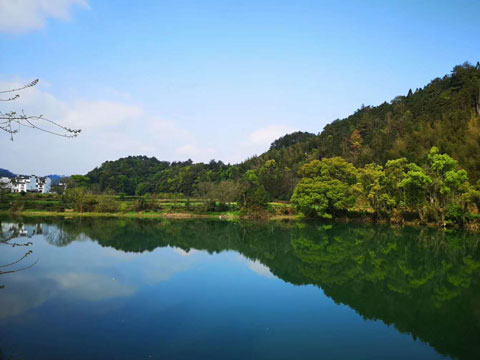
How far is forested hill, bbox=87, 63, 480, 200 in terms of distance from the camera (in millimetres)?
39250

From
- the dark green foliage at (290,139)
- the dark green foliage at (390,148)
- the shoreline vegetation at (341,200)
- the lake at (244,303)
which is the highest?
the dark green foliage at (290,139)

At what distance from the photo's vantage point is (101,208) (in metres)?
45.8

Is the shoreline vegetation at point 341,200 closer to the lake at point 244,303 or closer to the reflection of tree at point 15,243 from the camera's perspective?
the lake at point 244,303

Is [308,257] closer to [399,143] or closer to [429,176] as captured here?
[429,176]

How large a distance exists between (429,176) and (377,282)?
2233cm

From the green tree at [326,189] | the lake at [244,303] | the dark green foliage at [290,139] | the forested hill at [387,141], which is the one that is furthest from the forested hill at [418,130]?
the dark green foliage at [290,139]

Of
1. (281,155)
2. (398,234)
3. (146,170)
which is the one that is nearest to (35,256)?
(398,234)

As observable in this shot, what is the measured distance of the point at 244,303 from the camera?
10.5m

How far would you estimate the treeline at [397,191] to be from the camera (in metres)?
29.9

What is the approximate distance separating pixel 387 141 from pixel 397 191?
21641 millimetres

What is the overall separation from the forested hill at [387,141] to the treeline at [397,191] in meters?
3.72

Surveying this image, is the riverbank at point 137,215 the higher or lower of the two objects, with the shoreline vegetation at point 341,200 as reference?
lower

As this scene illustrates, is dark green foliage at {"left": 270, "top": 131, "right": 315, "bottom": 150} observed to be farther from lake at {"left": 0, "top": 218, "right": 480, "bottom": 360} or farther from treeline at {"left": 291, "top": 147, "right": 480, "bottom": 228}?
lake at {"left": 0, "top": 218, "right": 480, "bottom": 360}

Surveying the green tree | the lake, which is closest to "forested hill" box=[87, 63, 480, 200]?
the green tree
